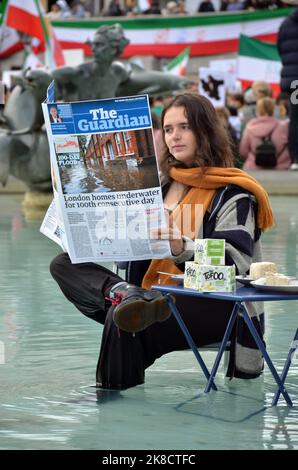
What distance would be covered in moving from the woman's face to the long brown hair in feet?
0.06

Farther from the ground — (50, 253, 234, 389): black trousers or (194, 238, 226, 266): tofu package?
(194, 238, 226, 266): tofu package

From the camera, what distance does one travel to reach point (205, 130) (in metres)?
5.50

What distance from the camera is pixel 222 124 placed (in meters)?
5.57

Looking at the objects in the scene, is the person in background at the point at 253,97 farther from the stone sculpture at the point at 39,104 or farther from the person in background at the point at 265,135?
the stone sculpture at the point at 39,104

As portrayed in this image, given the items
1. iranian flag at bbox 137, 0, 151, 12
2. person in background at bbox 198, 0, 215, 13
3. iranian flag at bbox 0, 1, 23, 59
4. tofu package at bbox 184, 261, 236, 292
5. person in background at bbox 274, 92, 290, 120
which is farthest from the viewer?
iranian flag at bbox 0, 1, 23, 59

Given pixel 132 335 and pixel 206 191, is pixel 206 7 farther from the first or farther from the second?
pixel 132 335

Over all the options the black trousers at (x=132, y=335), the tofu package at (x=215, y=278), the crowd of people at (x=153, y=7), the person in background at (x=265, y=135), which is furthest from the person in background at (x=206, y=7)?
the tofu package at (x=215, y=278)

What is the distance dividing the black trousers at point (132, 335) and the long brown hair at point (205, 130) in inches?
22.5

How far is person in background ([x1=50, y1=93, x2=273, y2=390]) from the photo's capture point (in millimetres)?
5293

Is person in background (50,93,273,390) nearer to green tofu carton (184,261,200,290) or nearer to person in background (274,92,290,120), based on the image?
green tofu carton (184,261,200,290)

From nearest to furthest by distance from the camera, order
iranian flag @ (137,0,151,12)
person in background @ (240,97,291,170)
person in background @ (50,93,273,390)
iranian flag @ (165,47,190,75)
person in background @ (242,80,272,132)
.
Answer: person in background @ (50,93,273,390)
person in background @ (240,97,291,170)
person in background @ (242,80,272,132)
iranian flag @ (165,47,190,75)
iranian flag @ (137,0,151,12)

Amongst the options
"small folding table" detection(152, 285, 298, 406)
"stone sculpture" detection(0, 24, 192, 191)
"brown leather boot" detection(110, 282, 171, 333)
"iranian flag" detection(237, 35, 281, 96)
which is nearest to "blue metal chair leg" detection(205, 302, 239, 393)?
"small folding table" detection(152, 285, 298, 406)

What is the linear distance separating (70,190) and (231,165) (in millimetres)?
782
